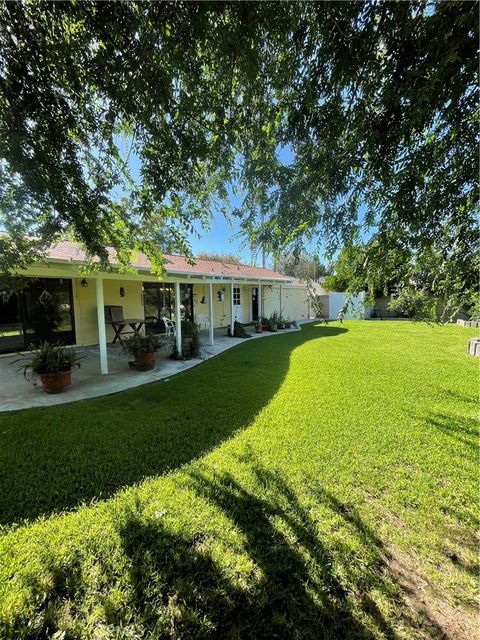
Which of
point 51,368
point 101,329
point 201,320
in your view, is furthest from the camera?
point 201,320

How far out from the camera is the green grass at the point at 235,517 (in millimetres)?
1719

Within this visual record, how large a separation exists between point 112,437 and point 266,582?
269cm

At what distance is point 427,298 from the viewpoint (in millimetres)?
2740

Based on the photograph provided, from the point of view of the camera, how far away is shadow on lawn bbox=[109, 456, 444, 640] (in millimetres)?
1654

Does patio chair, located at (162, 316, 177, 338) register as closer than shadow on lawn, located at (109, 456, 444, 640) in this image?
No

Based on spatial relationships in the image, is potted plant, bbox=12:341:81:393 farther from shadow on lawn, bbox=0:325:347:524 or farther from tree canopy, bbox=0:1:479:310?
tree canopy, bbox=0:1:479:310

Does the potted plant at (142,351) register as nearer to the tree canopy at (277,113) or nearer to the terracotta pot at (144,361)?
the terracotta pot at (144,361)

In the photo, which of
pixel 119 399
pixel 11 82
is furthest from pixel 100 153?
pixel 119 399

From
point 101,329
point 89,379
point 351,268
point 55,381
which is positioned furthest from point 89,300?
point 351,268

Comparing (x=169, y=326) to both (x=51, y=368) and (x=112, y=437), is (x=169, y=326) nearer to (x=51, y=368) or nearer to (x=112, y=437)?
(x=51, y=368)

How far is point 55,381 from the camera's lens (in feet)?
17.6

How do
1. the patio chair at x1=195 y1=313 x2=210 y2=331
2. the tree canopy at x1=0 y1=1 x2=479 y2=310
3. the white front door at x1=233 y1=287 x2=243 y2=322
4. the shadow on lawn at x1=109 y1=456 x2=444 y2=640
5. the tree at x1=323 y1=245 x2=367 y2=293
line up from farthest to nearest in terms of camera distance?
the white front door at x1=233 y1=287 x2=243 y2=322 → the patio chair at x1=195 y1=313 x2=210 y2=331 → the tree at x1=323 y1=245 x2=367 y2=293 → the tree canopy at x1=0 y1=1 x2=479 y2=310 → the shadow on lawn at x1=109 y1=456 x2=444 y2=640

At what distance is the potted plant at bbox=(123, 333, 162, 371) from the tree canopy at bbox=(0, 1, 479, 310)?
14.5 feet

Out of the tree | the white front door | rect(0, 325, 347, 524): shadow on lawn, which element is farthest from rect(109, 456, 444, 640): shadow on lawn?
the white front door
